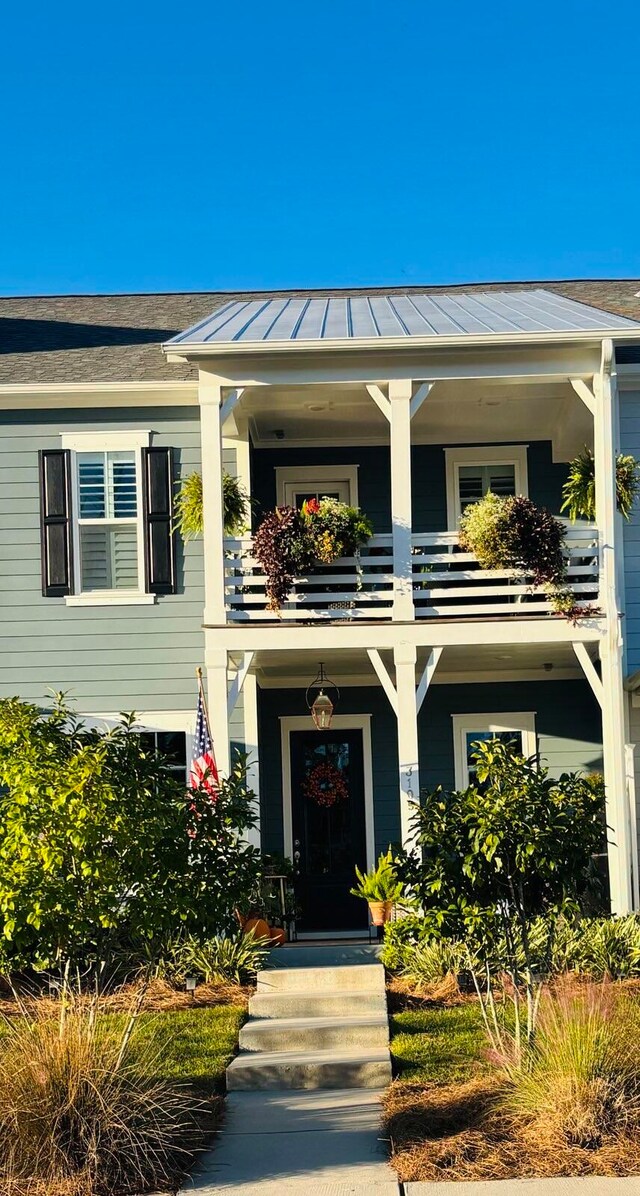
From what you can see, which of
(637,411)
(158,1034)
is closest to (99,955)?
(158,1034)

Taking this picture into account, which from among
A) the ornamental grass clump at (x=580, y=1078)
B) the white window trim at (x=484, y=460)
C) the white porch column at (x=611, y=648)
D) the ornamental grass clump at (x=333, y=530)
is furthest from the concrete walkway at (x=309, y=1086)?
the white window trim at (x=484, y=460)

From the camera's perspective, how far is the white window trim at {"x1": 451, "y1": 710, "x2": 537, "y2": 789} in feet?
47.2

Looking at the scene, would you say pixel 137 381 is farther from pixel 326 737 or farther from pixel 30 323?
pixel 326 737

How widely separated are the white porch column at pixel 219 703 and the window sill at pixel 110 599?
1907mm

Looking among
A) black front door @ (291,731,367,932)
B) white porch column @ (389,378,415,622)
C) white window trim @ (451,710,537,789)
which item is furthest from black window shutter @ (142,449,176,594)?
white window trim @ (451,710,537,789)

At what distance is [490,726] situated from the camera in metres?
14.4

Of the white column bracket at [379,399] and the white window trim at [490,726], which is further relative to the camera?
the white window trim at [490,726]

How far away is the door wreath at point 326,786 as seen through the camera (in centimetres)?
1442

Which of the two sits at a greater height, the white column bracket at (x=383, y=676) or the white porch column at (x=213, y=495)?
the white porch column at (x=213, y=495)

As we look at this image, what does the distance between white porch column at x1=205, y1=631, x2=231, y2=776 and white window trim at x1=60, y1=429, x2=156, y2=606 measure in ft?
6.46

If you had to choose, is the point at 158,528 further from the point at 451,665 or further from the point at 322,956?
the point at 322,956

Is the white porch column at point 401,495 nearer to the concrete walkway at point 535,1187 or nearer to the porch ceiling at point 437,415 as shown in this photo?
the porch ceiling at point 437,415

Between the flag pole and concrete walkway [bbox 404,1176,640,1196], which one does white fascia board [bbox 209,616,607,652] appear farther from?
concrete walkway [bbox 404,1176,640,1196]

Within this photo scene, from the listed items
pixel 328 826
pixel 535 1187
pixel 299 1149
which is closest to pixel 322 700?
pixel 328 826
